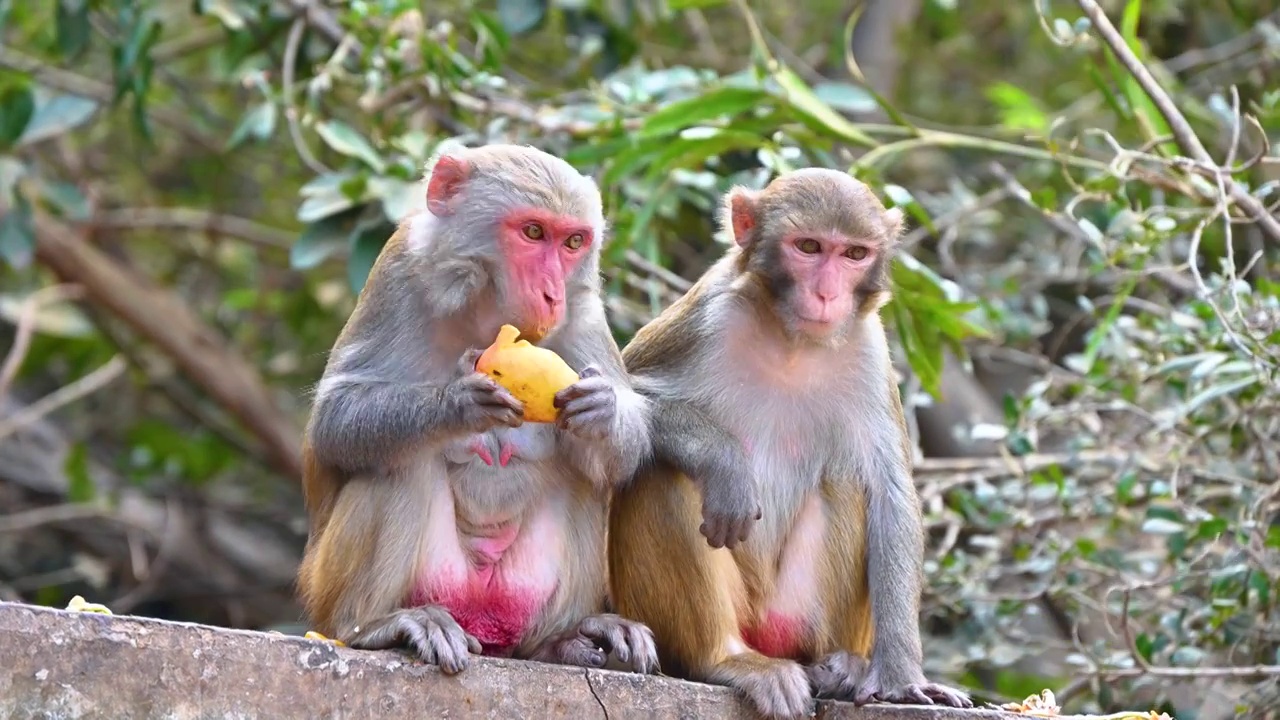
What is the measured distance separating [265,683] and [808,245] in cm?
169

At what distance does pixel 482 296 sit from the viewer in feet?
12.8

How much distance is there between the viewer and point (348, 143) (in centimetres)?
583

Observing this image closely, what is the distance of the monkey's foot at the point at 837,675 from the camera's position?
157 inches

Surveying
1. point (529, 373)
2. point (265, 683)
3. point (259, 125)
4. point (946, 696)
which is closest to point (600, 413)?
point (529, 373)

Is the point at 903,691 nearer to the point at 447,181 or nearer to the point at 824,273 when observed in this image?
the point at 824,273

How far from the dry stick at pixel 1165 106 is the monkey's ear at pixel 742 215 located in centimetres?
121

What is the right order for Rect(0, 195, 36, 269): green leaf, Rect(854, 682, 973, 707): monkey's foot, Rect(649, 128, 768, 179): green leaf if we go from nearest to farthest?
1. Rect(854, 682, 973, 707): monkey's foot
2. Rect(649, 128, 768, 179): green leaf
3. Rect(0, 195, 36, 269): green leaf

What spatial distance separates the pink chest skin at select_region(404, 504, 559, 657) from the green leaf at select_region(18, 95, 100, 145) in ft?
11.1

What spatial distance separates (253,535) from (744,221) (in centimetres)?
521

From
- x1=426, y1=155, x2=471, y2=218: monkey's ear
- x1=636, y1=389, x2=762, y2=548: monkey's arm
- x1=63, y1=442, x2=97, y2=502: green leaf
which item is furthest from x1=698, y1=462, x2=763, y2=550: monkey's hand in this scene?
x1=63, y1=442, x2=97, y2=502: green leaf

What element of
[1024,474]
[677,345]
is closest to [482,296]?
[677,345]

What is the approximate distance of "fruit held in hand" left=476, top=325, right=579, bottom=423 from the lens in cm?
362

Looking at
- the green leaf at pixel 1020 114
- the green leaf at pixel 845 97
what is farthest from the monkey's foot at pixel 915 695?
the green leaf at pixel 1020 114

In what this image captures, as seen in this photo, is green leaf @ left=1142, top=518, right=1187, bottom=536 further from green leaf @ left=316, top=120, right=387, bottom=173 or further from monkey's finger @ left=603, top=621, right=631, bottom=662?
green leaf @ left=316, top=120, right=387, bottom=173
